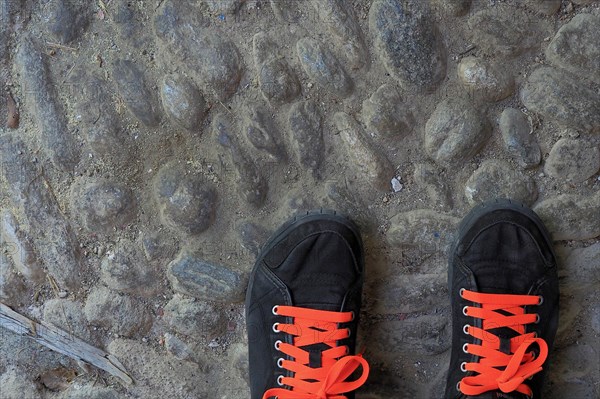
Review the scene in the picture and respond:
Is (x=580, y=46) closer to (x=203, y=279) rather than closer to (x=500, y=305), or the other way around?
(x=500, y=305)

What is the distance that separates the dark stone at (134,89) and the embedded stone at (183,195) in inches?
5.1

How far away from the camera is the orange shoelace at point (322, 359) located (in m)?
1.30

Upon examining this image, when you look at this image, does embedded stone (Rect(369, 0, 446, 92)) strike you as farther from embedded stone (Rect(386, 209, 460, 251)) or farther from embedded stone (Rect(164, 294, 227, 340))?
embedded stone (Rect(164, 294, 227, 340))

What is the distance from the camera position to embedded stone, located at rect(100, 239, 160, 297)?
4.30 ft

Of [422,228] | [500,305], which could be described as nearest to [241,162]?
[422,228]

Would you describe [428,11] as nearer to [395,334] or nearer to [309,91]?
[309,91]

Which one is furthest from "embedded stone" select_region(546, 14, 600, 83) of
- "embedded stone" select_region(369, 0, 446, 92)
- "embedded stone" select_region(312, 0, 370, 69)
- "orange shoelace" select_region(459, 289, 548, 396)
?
"orange shoelace" select_region(459, 289, 548, 396)

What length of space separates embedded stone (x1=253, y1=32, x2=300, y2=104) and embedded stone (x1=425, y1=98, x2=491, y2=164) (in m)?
0.30

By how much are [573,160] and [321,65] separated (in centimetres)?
57

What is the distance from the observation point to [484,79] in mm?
1211

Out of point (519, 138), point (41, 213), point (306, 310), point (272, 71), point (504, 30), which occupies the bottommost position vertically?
point (306, 310)

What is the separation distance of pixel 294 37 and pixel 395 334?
704mm

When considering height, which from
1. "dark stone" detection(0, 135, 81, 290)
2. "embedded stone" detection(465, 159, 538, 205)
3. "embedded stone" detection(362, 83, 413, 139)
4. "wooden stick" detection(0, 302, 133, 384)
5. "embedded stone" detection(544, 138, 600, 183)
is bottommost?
"wooden stick" detection(0, 302, 133, 384)

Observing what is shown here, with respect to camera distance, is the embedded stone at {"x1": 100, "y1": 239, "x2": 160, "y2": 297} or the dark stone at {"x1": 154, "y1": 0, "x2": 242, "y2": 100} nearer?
the dark stone at {"x1": 154, "y1": 0, "x2": 242, "y2": 100}
